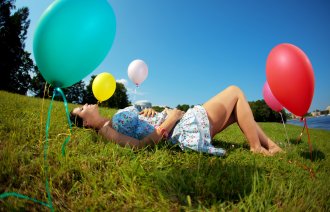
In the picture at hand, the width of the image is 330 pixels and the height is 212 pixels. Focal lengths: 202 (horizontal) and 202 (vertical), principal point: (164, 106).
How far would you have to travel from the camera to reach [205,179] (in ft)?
5.33

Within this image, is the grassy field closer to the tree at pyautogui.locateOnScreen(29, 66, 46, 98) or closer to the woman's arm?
the woman's arm

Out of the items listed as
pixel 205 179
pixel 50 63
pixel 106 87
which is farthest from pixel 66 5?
pixel 106 87

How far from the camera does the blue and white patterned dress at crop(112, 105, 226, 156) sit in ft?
7.79

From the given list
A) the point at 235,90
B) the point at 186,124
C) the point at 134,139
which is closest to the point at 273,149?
the point at 235,90

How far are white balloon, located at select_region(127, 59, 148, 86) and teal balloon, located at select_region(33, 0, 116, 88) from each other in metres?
6.02

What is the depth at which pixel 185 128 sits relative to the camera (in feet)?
8.08

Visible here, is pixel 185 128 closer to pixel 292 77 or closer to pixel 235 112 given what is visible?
pixel 235 112

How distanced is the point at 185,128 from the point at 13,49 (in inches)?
1199

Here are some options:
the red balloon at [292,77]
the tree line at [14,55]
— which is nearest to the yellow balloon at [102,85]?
the red balloon at [292,77]

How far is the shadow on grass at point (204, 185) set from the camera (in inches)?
55.9

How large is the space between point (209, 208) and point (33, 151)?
5.64 ft

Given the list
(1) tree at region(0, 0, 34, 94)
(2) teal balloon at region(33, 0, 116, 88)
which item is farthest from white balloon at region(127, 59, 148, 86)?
(1) tree at region(0, 0, 34, 94)

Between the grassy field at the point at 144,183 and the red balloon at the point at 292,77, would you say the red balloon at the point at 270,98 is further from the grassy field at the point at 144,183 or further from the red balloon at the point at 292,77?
the grassy field at the point at 144,183

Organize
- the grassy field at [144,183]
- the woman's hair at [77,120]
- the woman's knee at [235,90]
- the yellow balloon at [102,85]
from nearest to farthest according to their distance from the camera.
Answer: the grassy field at [144,183]
the woman's knee at [235,90]
the woman's hair at [77,120]
the yellow balloon at [102,85]
